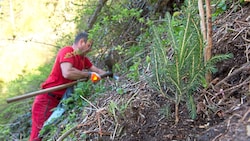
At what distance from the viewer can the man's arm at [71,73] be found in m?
4.68

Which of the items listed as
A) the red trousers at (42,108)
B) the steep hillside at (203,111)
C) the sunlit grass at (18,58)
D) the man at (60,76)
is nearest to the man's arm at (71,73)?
the man at (60,76)

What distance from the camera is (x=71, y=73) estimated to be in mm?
4676

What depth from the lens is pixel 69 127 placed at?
2953 millimetres

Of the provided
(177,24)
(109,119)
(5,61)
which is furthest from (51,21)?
(5,61)

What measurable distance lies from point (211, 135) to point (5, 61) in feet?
43.5

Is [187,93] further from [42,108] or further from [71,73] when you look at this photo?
[42,108]

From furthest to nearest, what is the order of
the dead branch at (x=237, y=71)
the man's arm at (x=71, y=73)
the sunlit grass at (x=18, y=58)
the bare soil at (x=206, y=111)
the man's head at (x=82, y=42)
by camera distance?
the sunlit grass at (x=18, y=58) < the man's head at (x=82, y=42) < the man's arm at (x=71, y=73) < the dead branch at (x=237, y=71) < the bare soil at (x=206, y=111)

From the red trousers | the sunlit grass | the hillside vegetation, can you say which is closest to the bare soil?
the hillside vegetation

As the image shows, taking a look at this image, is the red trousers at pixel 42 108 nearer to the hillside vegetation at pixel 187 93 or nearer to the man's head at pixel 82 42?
the man's head at pixel 82 42

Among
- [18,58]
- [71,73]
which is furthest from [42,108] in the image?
[18,58]

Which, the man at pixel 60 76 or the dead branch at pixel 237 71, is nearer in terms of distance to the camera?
the dead branch at pixel 237 71

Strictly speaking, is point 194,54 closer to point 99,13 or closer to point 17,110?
point 99,13

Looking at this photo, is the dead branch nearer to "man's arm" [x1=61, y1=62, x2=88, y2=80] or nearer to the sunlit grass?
"man's arm" [x1=61, y1=62, x2=88, y2=80]

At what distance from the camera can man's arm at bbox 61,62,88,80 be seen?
15.4ft
